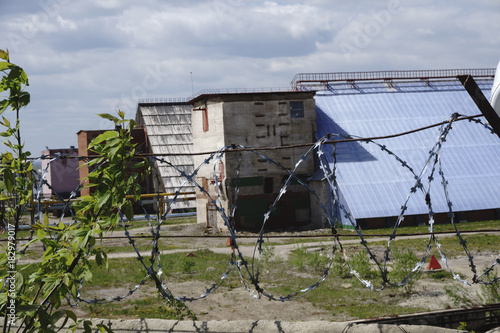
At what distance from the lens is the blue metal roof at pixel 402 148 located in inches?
1357

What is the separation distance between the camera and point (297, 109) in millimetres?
36281

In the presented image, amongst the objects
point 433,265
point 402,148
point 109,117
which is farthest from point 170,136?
point 109,117

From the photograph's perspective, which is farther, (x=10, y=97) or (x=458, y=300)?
(x=458, y=300)

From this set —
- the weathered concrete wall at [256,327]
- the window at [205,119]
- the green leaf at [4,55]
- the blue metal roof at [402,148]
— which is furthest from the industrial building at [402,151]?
the green leaf at [4,55]

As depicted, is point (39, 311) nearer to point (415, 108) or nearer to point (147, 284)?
point (147, 284)

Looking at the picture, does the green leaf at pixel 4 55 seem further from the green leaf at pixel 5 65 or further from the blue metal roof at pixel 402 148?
the blue metal roof at pixel 402 148

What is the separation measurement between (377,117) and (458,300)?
27710 millimetres

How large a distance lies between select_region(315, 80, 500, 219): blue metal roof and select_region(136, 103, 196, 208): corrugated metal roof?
14.6 metres

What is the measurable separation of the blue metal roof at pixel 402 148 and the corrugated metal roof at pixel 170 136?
1462cm

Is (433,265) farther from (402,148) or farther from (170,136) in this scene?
(170,136)

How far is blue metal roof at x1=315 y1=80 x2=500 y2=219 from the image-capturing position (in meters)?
34.5

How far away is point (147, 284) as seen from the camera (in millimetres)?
19609

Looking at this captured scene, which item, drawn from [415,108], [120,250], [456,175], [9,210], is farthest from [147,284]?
[415,108]

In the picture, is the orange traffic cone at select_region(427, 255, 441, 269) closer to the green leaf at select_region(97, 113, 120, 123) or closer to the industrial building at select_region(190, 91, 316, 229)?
the industrial building at select_region(190, 91, 316, 229)
